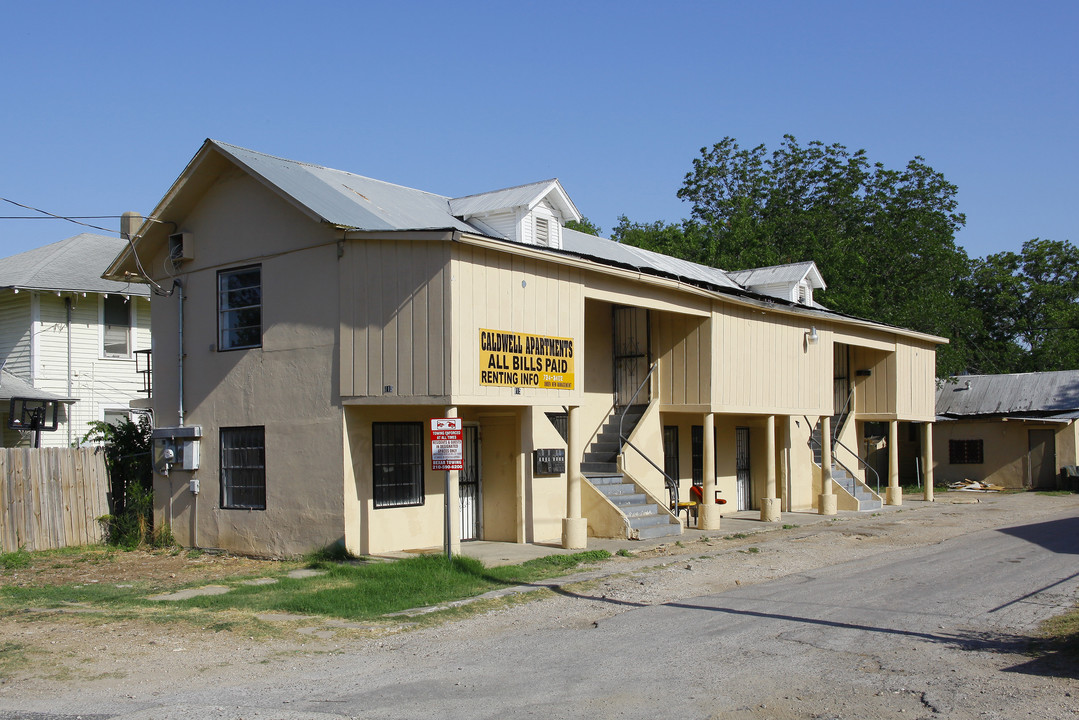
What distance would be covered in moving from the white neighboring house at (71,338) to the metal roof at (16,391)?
2.2 inches

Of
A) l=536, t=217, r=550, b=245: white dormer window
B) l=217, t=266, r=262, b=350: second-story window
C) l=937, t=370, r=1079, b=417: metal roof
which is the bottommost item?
l=937, t=370, r=1079, b=417: metal roof

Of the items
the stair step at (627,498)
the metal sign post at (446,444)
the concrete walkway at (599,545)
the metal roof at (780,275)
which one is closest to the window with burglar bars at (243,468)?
the concrete walkway at (599,545)

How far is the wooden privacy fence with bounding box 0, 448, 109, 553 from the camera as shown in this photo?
16.1 meters

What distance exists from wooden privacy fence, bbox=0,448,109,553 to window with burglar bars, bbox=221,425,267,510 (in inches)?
126

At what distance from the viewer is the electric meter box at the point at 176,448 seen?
16.4m

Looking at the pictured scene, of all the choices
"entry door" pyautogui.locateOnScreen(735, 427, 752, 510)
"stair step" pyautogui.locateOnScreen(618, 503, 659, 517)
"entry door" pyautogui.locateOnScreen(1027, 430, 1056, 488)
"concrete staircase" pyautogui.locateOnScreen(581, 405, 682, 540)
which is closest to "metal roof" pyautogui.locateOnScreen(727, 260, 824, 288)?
"entry door" pyautogui.locateOnScreen(735, 427, 752, 510)

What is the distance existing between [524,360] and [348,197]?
4281 mm

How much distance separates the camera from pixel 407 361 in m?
13.6

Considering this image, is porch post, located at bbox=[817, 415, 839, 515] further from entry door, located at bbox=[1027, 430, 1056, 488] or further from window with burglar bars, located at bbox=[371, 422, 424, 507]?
entry door, located at bbox=[1027, 430, 1056, 488]

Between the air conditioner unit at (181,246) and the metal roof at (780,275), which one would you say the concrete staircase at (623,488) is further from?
the air conditioner unit at (181,246)

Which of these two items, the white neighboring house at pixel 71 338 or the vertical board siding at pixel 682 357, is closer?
the vertical board siding at pixel 682 357

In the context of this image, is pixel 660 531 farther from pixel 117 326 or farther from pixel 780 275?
pixel 117 326

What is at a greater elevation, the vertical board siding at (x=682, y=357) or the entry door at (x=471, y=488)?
the vertical board siding at (x=682, y=357)

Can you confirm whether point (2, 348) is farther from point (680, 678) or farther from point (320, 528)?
point (680, 678)
